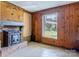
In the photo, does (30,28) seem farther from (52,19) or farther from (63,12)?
(63,12)

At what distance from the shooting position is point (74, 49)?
17.8ft

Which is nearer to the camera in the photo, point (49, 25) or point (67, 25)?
point (67, 25)

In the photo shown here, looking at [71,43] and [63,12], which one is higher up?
[63,12]

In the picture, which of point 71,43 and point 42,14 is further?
point 42,14

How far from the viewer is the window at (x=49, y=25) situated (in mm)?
6864

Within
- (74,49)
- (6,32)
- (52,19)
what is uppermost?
(52,19)

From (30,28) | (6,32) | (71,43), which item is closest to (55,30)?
(71,43)

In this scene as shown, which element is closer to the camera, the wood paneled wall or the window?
the wood paneled wall

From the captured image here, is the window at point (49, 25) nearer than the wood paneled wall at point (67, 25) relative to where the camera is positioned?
No

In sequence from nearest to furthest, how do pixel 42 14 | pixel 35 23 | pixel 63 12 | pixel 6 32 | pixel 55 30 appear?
pixel 6 32 → pixel 63 12 → pixel 55 30 → pixel 42 14 → pixel 35 23

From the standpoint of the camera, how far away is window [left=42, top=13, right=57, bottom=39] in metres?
6.86

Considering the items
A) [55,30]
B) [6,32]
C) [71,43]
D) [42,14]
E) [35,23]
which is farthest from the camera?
[35,23]

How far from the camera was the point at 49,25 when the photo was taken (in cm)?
740

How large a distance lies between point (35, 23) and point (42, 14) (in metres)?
0.93
